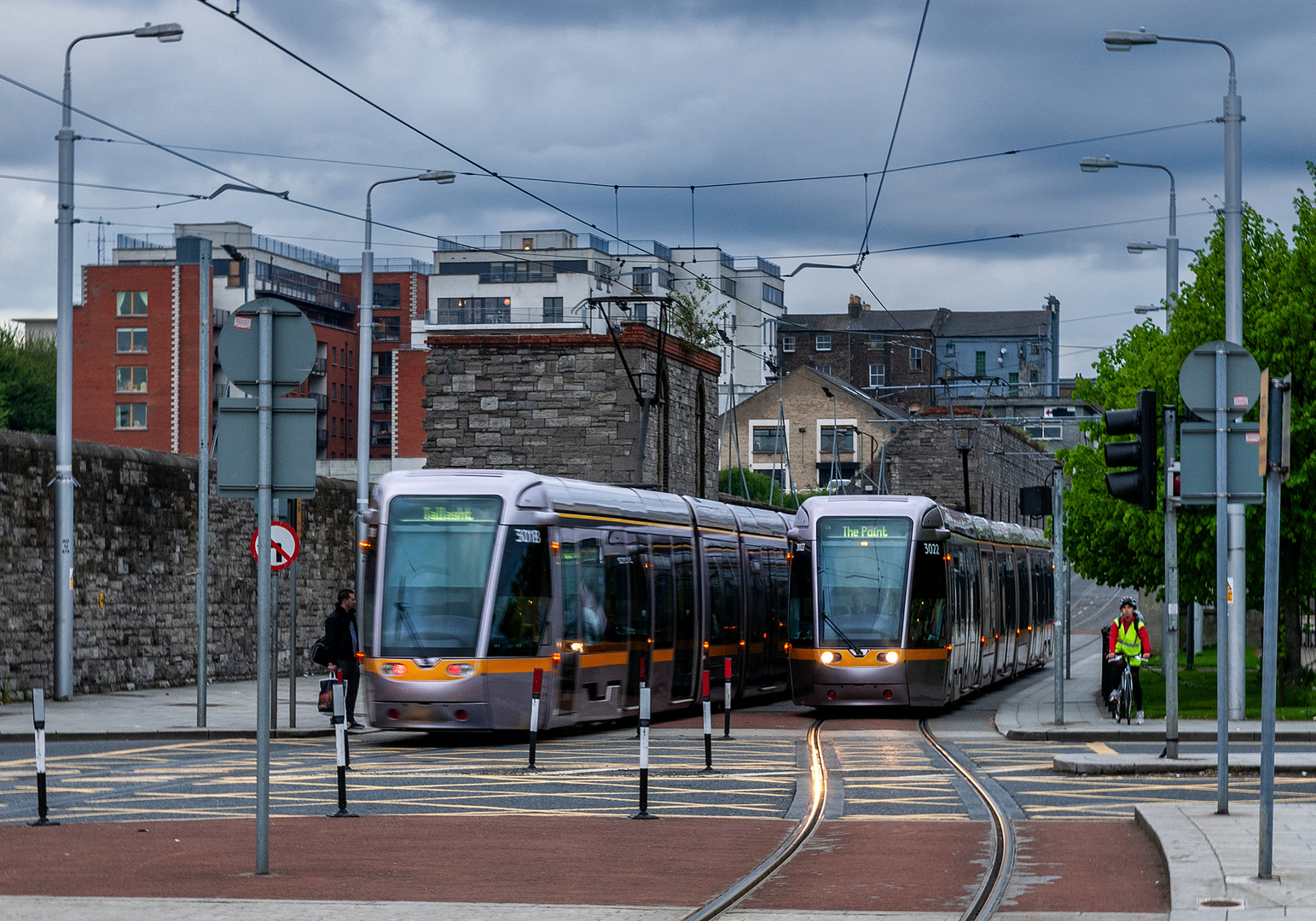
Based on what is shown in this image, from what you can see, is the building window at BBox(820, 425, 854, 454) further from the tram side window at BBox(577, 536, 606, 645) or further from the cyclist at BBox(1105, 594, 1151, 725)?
the tram side window at BBox(577, 536, 606, 645)

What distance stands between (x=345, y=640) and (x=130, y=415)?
235 feet

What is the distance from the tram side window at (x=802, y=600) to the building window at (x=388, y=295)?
84398 millimetres

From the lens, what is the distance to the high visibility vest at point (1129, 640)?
24156mm

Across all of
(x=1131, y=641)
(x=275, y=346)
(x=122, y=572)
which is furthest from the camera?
(x=122, y=572)

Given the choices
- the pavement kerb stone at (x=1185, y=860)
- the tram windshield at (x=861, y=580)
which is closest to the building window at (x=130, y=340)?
the tram windshield at (x=861, y=580)

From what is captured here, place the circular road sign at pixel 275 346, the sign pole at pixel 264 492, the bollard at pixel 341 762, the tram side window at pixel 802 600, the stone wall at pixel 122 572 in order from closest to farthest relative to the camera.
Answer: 1. the sign pole at pixel 264 492
2. the circular road sign at pixel 275 346
3. the bollard at pixel 341 762
4. the tram side window at pixel 802 600
5. the stone wall at pixel 122 572

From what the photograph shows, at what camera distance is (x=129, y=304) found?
298 ft

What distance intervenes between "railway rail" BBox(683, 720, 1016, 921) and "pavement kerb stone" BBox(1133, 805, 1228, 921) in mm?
874

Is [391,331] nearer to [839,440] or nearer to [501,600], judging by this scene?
[839,440]

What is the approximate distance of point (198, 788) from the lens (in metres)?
15.4

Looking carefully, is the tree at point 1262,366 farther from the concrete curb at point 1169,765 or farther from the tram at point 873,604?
the concrete curb at point 1169,765

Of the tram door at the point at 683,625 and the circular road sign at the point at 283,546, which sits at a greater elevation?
the circular road sign at the point at 283,546

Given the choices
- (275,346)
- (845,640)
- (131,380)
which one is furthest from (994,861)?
(131,380)

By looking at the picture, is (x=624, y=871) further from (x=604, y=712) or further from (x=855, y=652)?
(x=855, y=652)
